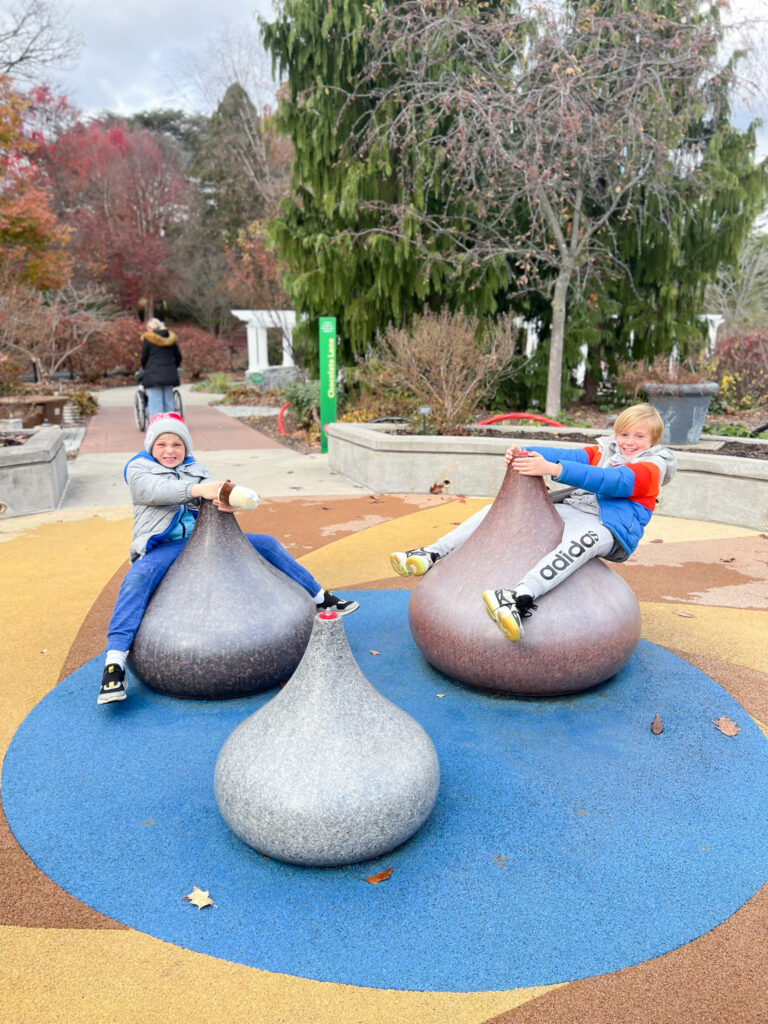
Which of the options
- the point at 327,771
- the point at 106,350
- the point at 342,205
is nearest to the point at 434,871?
the point at 327,771

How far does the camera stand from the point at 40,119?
34.8 m

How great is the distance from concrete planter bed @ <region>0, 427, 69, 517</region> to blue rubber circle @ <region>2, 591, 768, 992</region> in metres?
4.99

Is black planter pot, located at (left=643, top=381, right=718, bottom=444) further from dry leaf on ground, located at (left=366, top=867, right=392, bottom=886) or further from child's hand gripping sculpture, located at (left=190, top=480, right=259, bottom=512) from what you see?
dry leaf on ground, located at (left=366, top=867, right=392, bottom=886)

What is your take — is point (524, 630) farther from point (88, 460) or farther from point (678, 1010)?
point (88, 460)

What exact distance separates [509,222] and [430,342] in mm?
4881

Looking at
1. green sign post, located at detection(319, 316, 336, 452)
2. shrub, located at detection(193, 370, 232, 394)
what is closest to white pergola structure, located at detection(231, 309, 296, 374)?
shrub, located at detection(193, 370, 232, 394)

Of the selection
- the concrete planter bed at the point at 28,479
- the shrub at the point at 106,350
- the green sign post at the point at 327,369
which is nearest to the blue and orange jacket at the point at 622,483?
the concrete planter bed at the point at 28,479

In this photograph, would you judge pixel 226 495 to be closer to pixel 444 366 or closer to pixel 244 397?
pixel 444 366

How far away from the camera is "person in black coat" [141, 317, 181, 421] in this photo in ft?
39.8

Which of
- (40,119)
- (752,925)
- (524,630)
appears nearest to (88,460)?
(524,630)

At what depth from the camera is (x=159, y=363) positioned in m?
12.3

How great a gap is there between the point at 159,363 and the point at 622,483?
995cm

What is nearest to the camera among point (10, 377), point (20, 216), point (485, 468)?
point (485, 468)

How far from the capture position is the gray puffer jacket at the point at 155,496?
416 cm
